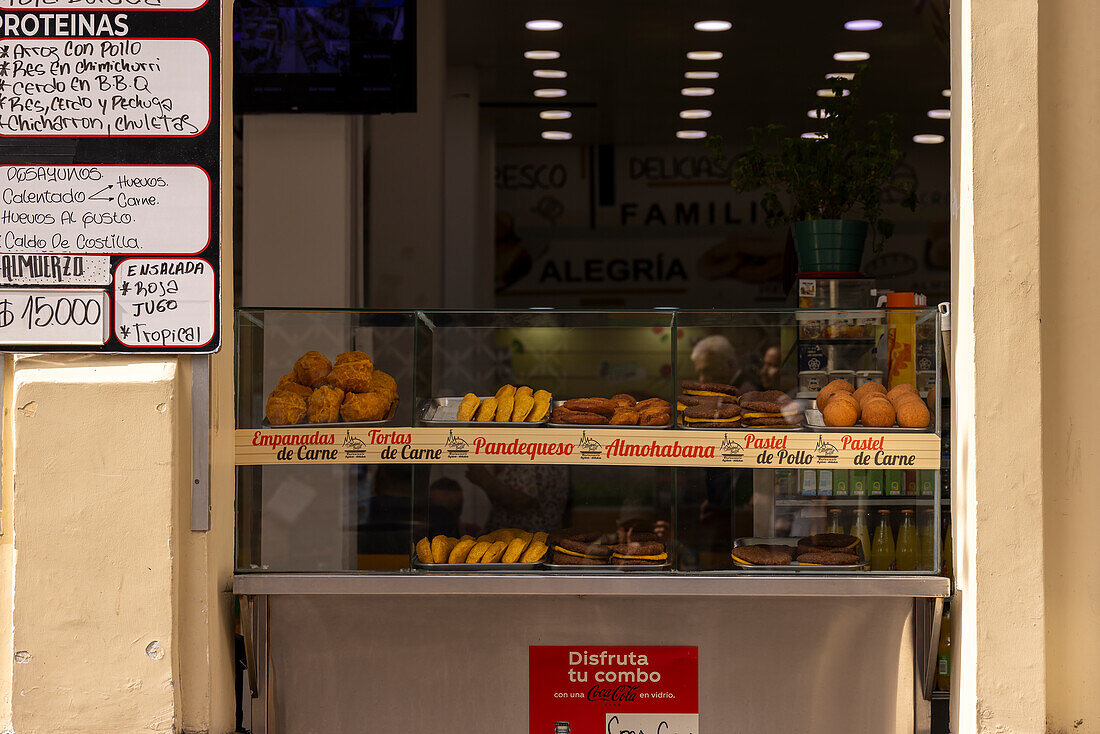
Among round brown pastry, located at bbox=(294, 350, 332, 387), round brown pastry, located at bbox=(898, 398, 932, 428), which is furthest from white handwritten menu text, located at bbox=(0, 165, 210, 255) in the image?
round brown pastry, located at bbox=(898, 398, 932, 428)

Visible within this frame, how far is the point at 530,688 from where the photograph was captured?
10.1 ft

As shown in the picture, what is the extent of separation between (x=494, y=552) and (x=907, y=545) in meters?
1.30

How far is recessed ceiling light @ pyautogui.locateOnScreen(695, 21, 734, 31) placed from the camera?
6.23 m

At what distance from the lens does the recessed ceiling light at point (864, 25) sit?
244 inches

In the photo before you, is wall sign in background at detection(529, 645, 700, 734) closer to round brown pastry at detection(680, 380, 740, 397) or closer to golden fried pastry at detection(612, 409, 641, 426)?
golden fried pastry at detection(612, 409, 641, 426)

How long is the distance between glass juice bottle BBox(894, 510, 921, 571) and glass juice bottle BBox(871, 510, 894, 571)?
0.02m

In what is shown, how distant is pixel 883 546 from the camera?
10.2ft

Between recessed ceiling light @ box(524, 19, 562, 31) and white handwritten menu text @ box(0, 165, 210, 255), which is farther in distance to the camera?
recessed ceiling light @ box(524, 19, 562, 31)

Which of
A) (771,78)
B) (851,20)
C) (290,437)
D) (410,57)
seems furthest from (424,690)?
(771,78)

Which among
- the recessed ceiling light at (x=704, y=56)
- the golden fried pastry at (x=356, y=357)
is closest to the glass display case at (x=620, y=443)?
the golden fried pastry at (x=356, y=357)

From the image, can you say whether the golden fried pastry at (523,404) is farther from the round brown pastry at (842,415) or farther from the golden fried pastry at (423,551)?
the round brown pastry at (842,415)

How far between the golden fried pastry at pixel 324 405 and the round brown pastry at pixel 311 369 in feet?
0.18

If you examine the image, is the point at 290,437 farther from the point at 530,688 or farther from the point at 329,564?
the point at 530,688

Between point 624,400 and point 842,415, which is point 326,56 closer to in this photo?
point 624,400
